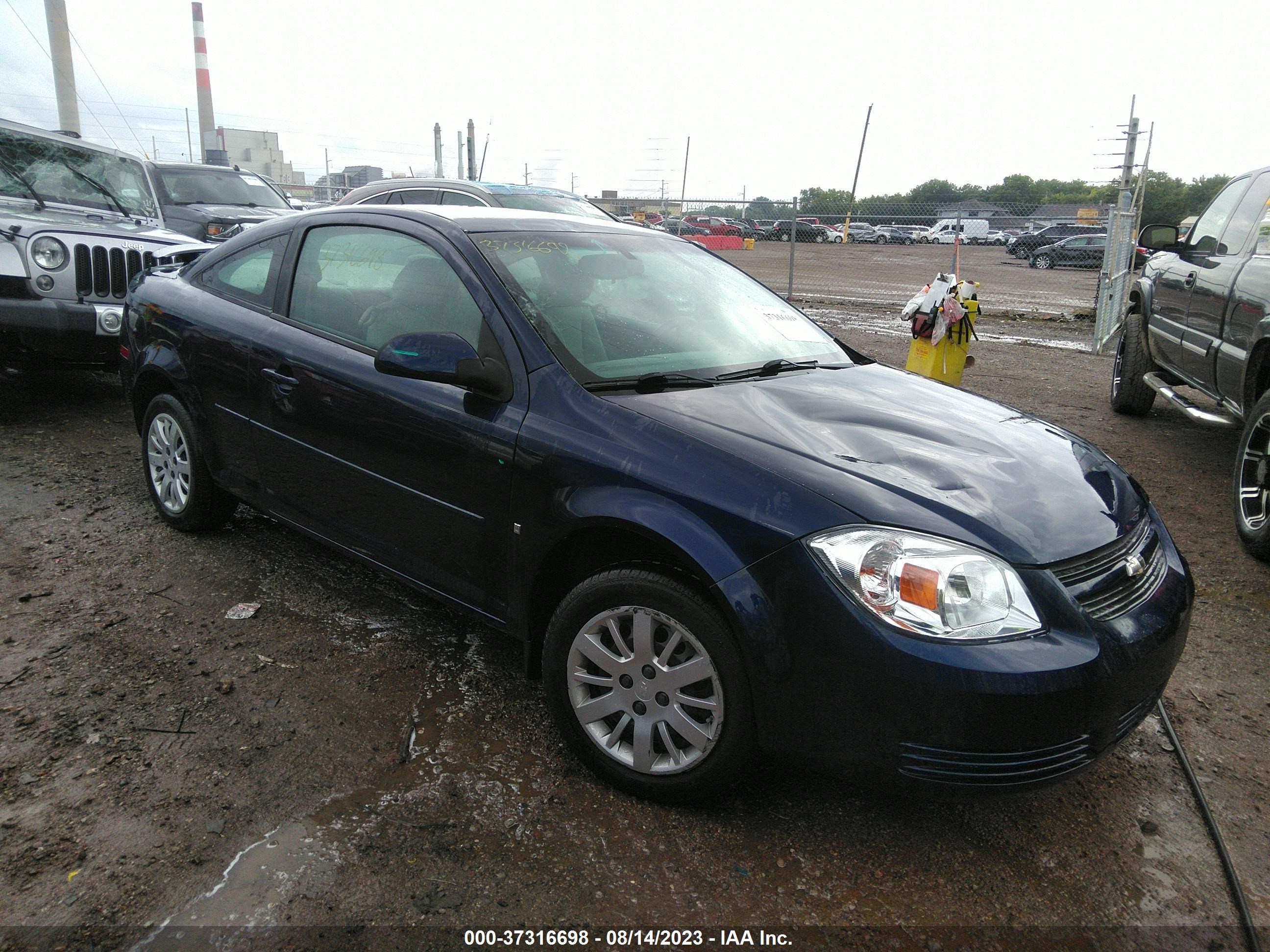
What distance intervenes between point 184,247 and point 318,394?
4136mm

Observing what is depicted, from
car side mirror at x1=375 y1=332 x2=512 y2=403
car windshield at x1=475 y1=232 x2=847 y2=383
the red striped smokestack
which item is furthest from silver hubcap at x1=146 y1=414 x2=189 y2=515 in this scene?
the red striped smokestack

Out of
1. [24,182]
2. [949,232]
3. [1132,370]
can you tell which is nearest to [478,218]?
[24,182]

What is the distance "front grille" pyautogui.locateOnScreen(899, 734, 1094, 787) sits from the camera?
2.08 metres

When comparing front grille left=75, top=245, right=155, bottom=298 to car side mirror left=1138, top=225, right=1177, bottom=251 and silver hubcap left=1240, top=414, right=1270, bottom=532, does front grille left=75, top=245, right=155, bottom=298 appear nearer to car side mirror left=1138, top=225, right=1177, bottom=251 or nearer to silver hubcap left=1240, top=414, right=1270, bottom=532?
silver hubcap left=1240, top=414, right=1270, bottom=532

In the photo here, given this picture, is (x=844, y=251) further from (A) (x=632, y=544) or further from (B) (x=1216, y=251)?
(A) (x=632, y=544)

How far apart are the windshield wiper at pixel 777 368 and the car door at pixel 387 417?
2.36ft

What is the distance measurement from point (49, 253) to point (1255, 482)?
7082 millimetres

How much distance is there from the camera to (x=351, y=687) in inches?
119

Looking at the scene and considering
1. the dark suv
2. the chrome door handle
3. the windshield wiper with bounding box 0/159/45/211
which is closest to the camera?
the chrome door handle

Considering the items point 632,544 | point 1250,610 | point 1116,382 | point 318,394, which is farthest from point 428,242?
point 1116,382

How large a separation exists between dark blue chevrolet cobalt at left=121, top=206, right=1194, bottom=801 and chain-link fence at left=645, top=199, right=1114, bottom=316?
6.95m

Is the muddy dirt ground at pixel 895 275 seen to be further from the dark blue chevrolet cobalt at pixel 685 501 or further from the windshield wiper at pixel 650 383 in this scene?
the windshield wiper at pixel 650 383

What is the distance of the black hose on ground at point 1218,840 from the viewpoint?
2.11m

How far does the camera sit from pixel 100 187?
729 centimetres
